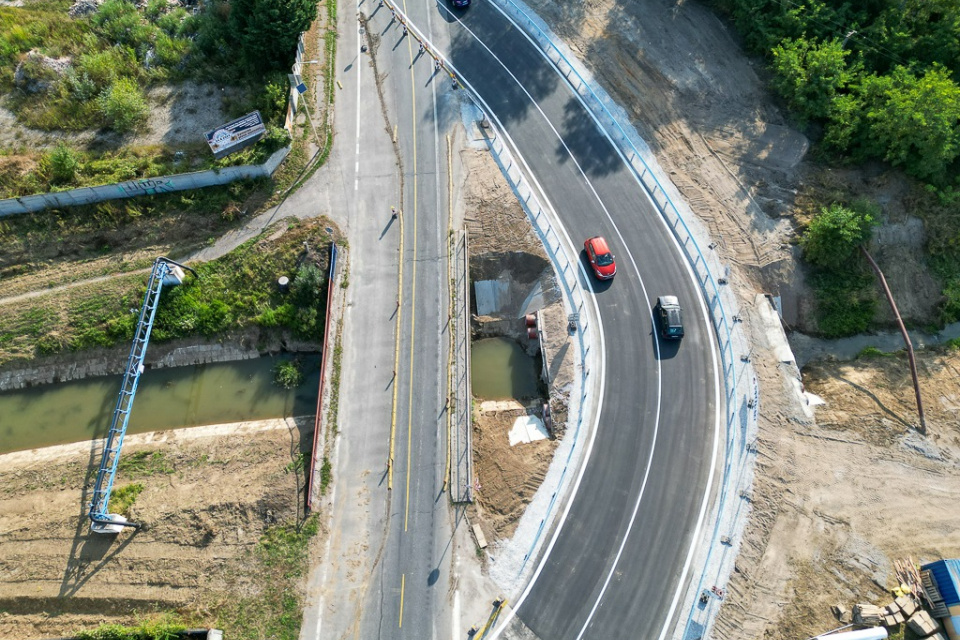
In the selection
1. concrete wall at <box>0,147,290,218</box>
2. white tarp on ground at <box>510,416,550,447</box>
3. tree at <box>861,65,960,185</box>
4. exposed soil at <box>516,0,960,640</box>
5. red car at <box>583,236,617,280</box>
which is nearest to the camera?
exposed soil at <box>516,0,960,640</box>

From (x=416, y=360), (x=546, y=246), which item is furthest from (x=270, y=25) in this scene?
(x=416, y=360)

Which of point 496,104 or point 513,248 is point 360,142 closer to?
point 496,104

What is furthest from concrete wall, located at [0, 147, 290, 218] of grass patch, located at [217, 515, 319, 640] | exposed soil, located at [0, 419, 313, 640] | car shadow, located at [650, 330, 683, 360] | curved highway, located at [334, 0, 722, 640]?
car shadow, located at [650, 330, 683, 360]

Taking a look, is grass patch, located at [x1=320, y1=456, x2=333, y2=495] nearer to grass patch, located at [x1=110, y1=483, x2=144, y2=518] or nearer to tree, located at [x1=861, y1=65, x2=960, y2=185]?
grass patch, located at [x1=110, y1=483, x2=144, y2=518]

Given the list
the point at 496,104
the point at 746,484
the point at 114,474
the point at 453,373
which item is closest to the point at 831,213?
the point at 746,484

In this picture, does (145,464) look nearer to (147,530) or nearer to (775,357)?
(147,530)
